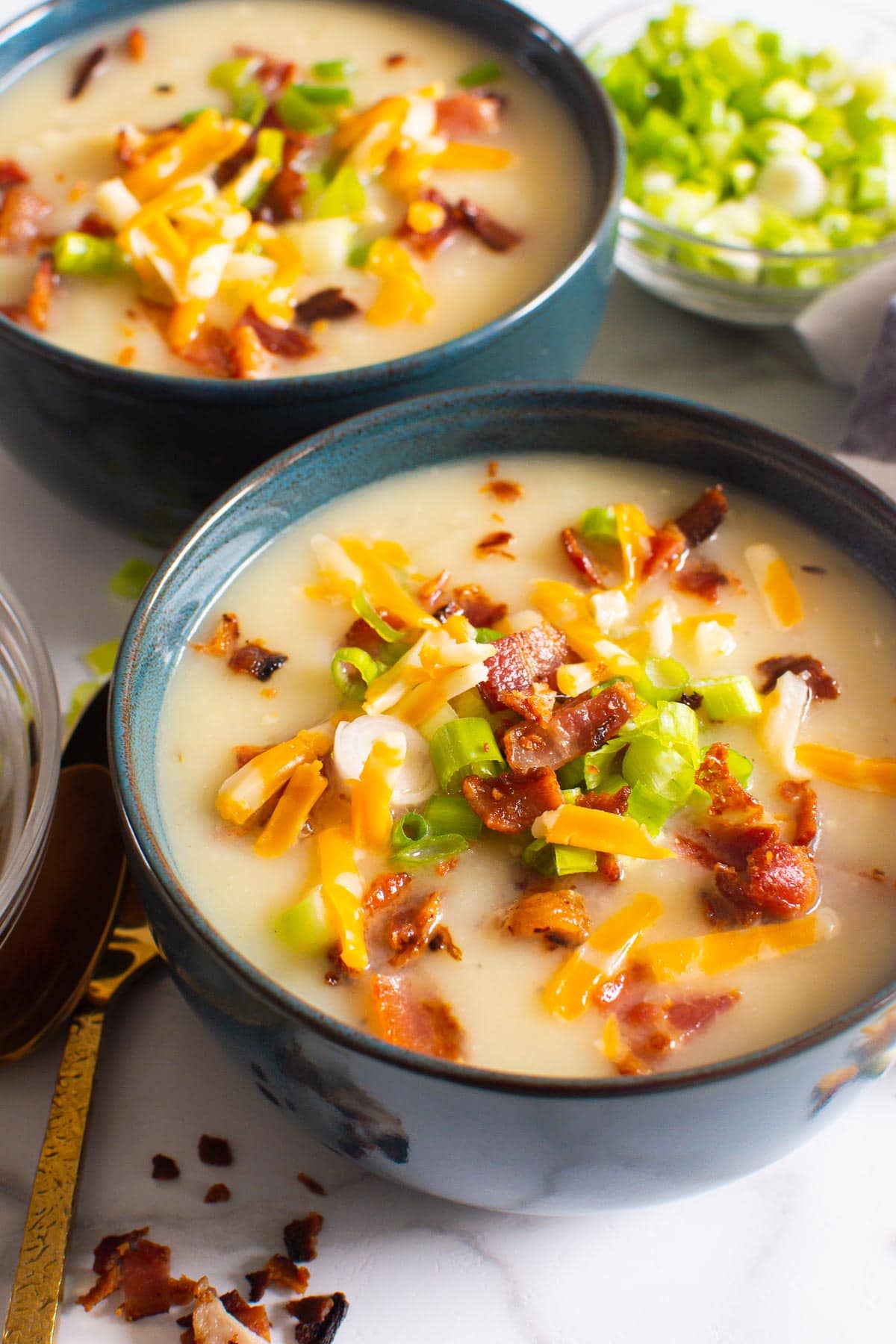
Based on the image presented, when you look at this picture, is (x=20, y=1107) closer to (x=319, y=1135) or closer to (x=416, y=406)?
(x=319, y=1135)

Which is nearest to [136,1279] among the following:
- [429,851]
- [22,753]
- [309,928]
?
[309,928]

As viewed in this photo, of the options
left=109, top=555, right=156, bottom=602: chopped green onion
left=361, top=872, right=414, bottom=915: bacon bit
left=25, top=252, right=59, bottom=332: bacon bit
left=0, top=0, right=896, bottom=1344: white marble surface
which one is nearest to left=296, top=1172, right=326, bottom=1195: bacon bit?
left=0, top=0, right=896, bottom=1344: white marble surface

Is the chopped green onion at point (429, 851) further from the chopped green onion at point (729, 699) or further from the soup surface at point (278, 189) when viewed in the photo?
the soup surface at point (278, 189)

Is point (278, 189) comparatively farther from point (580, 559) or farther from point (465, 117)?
point (580, 559)

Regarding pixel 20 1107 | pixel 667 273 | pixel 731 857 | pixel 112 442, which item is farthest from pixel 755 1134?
pixel 667 273

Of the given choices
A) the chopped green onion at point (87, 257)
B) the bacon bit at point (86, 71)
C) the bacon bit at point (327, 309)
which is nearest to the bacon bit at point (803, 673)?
the bacon bit at point (327, 309)
